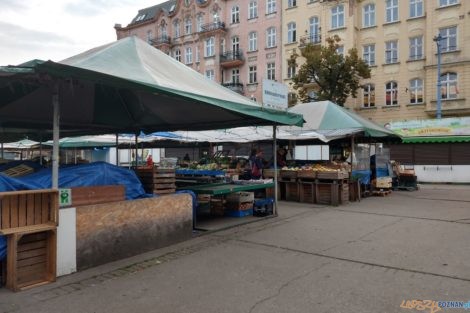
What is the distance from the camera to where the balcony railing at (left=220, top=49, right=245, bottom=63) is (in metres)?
42.0

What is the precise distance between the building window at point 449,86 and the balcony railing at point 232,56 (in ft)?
62.1

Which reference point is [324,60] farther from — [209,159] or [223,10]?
[223,10]

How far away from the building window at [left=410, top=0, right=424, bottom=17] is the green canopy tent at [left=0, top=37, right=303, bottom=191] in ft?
86.5

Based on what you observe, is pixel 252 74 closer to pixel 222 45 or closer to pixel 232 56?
pixel 232 56

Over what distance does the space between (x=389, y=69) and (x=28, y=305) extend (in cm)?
3263

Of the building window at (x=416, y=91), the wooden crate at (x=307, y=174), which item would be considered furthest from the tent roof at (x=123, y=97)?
the building window at (x=416, y=91)

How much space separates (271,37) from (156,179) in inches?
1358

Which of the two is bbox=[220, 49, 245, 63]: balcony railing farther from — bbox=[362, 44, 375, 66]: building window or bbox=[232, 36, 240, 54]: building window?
bbox=[362, 44, 375, 66]: building window

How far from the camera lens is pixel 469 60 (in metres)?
28.7

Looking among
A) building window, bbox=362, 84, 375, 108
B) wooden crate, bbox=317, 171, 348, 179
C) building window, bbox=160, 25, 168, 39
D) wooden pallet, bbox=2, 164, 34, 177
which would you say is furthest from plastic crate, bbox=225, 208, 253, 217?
building window, bbox=160, 25, 168, 39

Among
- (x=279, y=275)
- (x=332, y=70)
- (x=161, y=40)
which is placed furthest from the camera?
(x=161, y=40)

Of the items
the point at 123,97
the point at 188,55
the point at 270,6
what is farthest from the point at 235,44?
the point at 123,97

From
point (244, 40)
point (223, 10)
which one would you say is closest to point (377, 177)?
point (244, 40)

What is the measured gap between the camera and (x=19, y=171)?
6.66m
